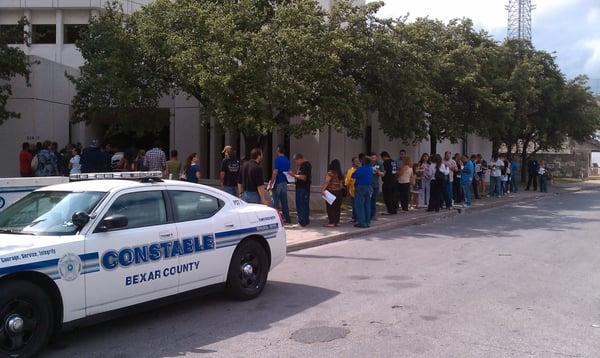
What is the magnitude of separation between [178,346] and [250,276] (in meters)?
1.93

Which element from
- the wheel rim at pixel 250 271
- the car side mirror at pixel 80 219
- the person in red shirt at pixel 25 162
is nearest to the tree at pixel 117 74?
the person in red shirt at pixel 25 162

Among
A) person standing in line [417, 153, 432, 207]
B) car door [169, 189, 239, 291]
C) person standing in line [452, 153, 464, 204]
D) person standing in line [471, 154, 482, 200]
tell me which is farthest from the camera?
person standing in line [471, 154, 482, 200]

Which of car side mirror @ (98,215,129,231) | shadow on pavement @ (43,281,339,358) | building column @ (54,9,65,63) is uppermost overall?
building column @ (54,9,65,63)

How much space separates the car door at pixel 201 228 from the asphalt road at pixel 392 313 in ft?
1.54

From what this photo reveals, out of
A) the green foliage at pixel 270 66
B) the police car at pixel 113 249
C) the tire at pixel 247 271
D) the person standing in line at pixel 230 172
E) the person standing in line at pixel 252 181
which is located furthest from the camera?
the green foliage at pixel 270 66

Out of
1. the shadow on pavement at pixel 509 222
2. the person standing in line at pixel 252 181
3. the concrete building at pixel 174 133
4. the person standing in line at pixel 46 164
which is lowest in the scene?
the shadow on pavement at pixel 509 222

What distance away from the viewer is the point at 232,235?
23.1 feet

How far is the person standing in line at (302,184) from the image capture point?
45.2 ft

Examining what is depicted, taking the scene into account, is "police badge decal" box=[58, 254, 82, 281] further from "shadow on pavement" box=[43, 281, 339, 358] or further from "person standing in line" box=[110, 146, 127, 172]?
"person standing in line" box=[110, 146, 127, 172]

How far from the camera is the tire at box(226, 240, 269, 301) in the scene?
7121mm

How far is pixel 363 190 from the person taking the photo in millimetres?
13898

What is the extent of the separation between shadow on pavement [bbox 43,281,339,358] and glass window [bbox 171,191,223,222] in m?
1.14

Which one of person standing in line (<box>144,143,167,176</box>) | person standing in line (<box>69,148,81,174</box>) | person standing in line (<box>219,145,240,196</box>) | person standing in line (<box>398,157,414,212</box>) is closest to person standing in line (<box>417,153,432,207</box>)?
person standing in line (<box>398,157,414,212</box>)

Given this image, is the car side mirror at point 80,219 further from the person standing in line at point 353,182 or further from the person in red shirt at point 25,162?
the person in red shirt at point 25,162
